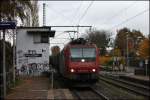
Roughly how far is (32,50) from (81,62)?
40.6 ft

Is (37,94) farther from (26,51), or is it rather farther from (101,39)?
(101,39)

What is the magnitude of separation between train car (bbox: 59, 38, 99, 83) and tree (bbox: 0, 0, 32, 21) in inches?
392

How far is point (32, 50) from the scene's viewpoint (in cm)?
3828

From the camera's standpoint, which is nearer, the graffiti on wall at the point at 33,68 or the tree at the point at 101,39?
the graffiti on wall at the point at 33,68

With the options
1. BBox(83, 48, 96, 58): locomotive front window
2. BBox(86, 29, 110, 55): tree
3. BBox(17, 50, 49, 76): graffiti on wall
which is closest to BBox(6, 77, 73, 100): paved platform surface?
BBox(83, 48, 96, 58): locomotive front window

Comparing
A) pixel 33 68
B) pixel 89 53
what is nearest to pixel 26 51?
pixel 33 68

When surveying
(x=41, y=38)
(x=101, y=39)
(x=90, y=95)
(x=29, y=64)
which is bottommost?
(x=90, y=95)

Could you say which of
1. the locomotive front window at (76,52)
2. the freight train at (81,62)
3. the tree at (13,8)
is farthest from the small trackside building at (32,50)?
the tree at (13,8)

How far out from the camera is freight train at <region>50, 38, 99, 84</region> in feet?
86.0

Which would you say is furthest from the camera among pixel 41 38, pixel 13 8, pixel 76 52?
pixel 41 38

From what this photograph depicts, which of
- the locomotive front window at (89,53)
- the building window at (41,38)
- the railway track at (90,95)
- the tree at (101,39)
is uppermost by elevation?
the tree at (101,39)

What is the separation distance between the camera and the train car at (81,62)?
26.2 meters

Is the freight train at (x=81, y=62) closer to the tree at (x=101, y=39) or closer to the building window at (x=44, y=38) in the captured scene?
the building window at (x=44, y=38)

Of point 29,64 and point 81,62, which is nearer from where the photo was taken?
point 81,62
